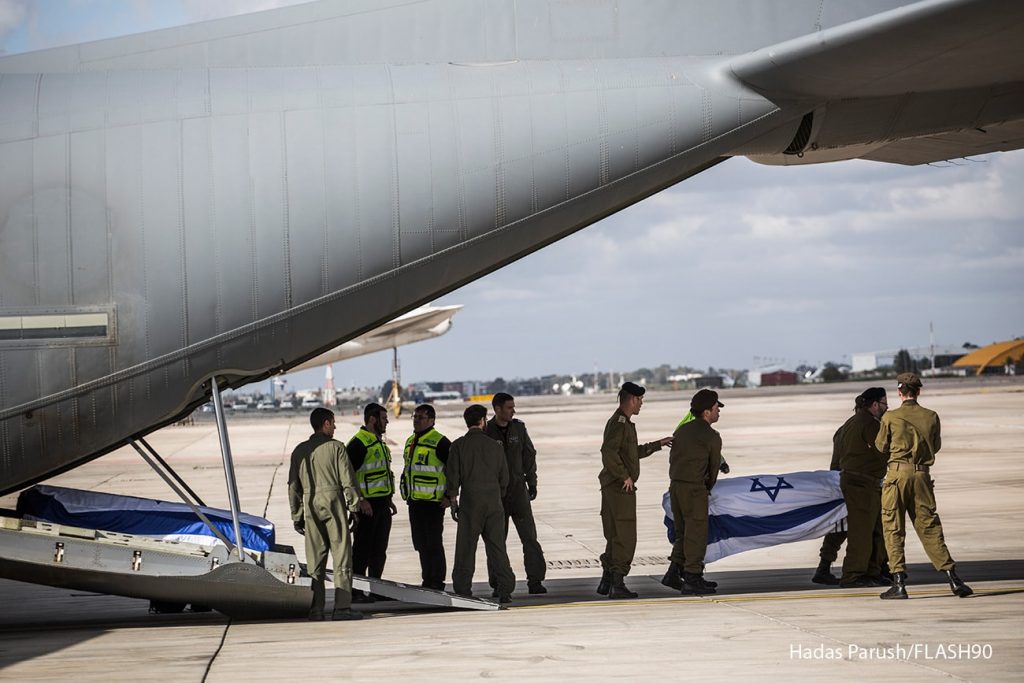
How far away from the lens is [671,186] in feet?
34.4

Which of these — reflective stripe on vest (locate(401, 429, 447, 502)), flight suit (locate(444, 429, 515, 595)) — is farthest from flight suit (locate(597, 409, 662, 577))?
reflective stripe on vest (locate(401, 429, 447, 502))

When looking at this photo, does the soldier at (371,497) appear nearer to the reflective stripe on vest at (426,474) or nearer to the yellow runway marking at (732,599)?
the reflective stripe on vest at (426,474)

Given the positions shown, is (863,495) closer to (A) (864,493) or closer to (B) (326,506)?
(A) (864,493)


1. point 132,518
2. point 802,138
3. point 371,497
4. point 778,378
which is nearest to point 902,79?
point 802,138

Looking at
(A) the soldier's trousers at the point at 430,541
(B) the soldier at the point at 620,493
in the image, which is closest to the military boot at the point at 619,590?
(B) the soldier at the point at 620,493

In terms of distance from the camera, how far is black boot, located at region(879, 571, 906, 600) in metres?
9.90

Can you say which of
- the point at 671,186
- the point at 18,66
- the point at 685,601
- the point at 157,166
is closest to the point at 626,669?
the point at 685,601

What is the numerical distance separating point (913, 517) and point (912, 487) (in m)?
0.28

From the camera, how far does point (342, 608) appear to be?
9867 millimetres

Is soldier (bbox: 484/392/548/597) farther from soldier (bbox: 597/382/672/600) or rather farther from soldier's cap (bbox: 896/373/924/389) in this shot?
soldier's cap (bbox: 896/373/924/389)

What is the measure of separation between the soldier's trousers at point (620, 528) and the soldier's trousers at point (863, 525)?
2.20 metres

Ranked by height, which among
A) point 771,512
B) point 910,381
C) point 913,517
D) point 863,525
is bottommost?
point 863,525

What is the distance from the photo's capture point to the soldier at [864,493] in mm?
10922

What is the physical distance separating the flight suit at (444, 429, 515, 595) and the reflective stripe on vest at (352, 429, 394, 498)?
73cm
